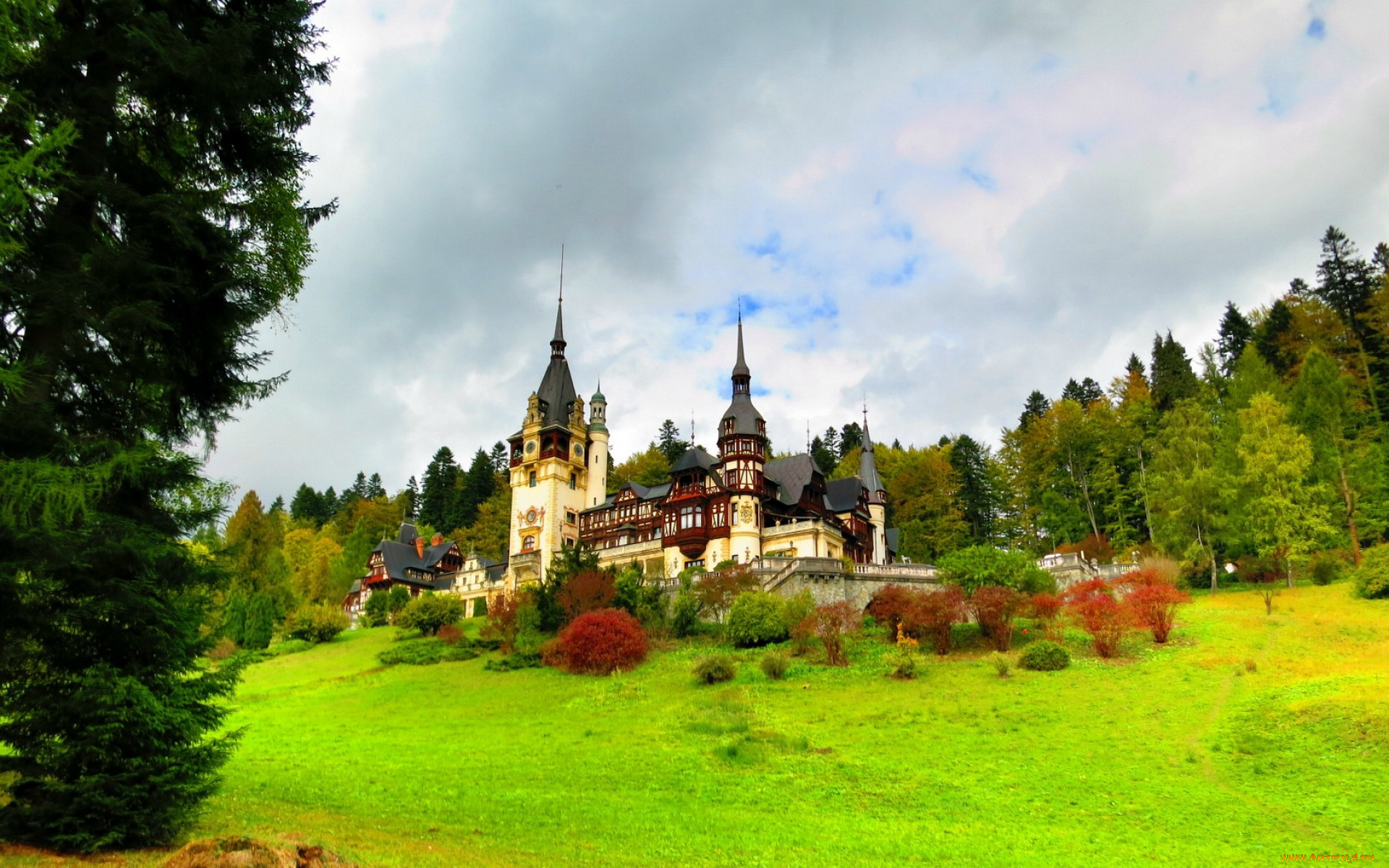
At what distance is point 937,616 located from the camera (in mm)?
37125

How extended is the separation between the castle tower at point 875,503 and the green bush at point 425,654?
3097 cm

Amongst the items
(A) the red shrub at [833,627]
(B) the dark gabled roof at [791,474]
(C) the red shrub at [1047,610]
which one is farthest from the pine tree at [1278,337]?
(A) the red shrub at [833,627]

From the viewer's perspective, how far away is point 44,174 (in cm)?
970

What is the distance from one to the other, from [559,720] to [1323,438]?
1857 inches

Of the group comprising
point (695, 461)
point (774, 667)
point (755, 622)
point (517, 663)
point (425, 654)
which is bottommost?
point (774, 667)

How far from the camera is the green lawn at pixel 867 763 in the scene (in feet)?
53.0

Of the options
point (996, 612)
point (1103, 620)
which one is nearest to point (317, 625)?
point (996, 612)

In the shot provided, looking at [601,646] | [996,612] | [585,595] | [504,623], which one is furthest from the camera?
[504,623]

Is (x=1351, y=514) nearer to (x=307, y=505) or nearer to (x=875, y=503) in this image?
(x=875, y=503)

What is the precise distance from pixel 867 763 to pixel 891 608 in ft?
56.7

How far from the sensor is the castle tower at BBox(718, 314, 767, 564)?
180 feet

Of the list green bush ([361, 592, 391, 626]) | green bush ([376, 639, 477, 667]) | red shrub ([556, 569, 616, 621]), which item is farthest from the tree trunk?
green bush ([361, 592, 391, 626])

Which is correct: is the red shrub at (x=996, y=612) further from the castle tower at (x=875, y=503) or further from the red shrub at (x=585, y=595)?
the castle tower at (x=875, y=503)

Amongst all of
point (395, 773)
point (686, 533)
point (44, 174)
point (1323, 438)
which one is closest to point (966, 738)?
point (395, 773)
